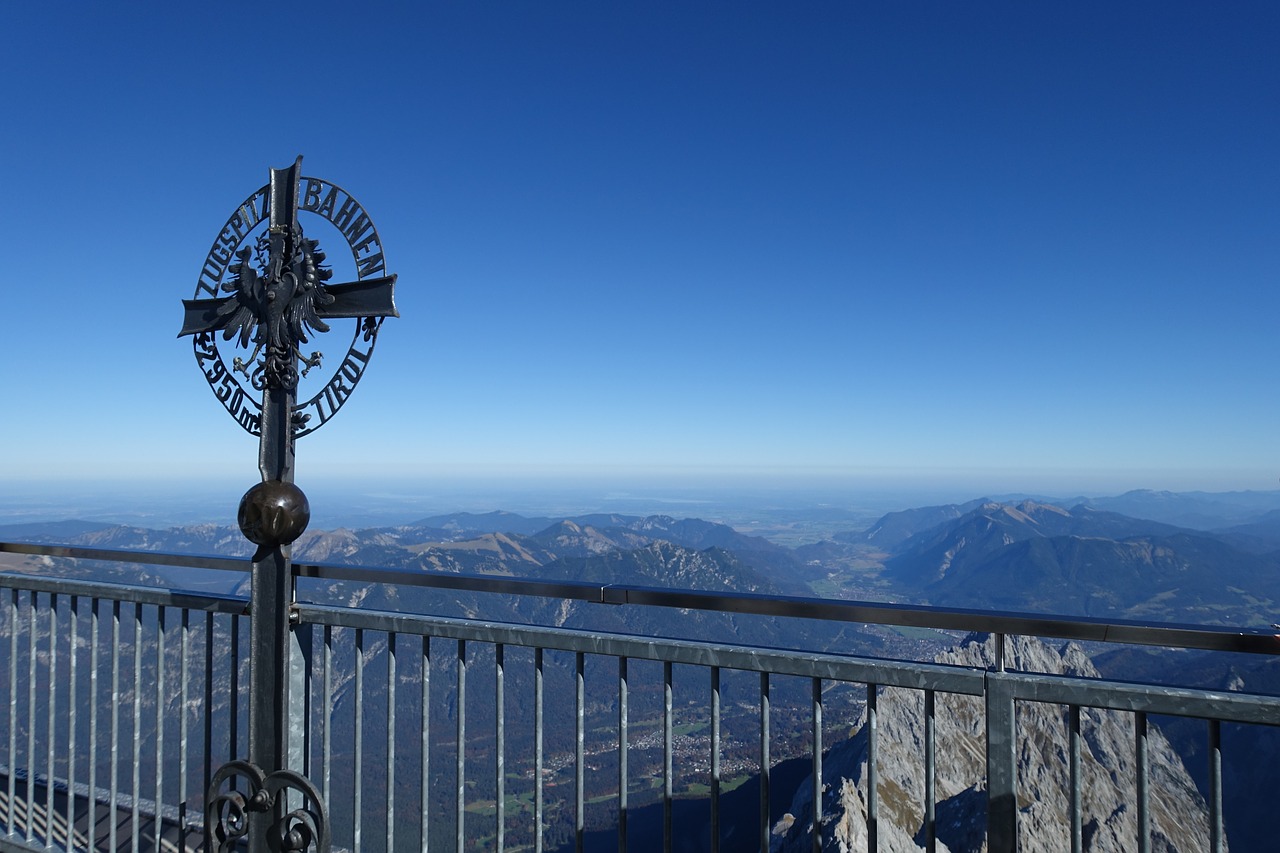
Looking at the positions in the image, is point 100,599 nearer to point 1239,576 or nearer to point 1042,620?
point 1042,620

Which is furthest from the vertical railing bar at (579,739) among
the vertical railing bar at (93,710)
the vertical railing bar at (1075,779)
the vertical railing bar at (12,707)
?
the vertical railing bar at (12,707)

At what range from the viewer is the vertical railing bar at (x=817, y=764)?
2104 mm

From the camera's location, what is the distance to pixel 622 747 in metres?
2.35

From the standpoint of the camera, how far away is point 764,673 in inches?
87.7

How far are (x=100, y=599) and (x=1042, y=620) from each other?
3.76 meters

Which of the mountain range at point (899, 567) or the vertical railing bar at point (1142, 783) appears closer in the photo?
the vertical railing bar at point (1142, 783)

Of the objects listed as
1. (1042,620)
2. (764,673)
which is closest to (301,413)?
(764,673)

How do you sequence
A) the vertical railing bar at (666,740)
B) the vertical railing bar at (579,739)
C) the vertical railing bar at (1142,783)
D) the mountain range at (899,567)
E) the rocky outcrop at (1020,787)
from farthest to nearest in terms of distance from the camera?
the mountain range at (899,567)
the rocky outcrop at (1020,787)
the vertical railing bar at (579,739)
the vertical railing bar at (666,740)
the vertical railing bar at (1142,783)

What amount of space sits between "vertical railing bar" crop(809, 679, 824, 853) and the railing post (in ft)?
1.38

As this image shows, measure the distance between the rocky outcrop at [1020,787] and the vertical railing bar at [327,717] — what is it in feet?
5.35

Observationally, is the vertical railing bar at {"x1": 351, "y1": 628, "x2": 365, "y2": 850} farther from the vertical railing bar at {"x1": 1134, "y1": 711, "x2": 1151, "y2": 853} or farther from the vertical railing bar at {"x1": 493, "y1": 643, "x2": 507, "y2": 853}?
the vertical railing bar at {"x1": 1134, "y1": 711, "x2": 1151, "y2": 853}

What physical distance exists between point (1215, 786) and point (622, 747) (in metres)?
1.48

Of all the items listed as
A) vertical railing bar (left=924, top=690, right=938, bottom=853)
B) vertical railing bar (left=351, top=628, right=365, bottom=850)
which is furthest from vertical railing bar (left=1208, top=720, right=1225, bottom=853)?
vertical railing bar (left=351, top=628, right=365, bottom=850)

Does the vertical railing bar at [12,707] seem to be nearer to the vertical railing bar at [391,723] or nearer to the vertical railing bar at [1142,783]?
the vertical railing bar at [391,723]
